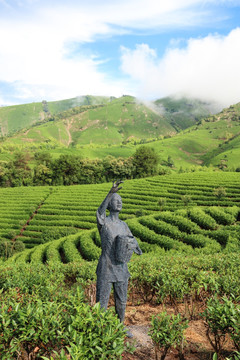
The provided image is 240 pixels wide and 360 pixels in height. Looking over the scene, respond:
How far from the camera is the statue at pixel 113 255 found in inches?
243

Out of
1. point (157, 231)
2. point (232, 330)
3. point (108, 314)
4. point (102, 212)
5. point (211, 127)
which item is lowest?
point (157, 231)

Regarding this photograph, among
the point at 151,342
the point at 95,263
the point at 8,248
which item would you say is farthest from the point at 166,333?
the point at 8,248

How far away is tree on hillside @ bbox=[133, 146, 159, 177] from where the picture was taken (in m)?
78.2

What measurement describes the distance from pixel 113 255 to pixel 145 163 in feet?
237

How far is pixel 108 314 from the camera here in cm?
511

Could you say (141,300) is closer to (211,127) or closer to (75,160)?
Result: (75,160)

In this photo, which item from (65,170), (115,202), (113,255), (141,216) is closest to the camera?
(113,255)

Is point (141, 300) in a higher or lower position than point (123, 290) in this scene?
lower

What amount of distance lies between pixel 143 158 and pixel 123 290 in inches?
2895

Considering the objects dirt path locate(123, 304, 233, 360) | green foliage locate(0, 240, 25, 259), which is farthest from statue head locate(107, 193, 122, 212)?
green foliage locate(0, 240, 25, 259)

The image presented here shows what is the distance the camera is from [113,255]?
6246mm

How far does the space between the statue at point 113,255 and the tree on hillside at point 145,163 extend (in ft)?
236

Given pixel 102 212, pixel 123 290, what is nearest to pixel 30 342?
pixel 123 290

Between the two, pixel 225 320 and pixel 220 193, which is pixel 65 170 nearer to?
pixel 220 193
